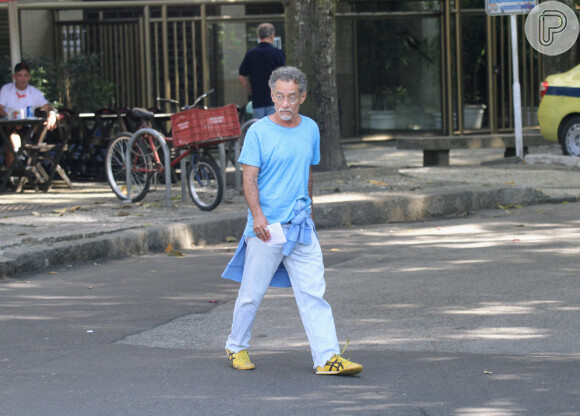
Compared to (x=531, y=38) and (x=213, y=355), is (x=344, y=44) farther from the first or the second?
(x=213, y=355)

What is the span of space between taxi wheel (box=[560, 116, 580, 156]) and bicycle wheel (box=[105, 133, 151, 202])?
671 centimetres

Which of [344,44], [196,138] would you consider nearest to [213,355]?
[196,138]

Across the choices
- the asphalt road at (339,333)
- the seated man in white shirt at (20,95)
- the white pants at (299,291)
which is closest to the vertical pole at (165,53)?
the seated man in white shirt at (20,95)

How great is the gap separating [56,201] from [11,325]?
17.8ft

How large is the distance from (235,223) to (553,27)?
10.9 m

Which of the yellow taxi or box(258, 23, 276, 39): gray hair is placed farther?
the yellow taxi

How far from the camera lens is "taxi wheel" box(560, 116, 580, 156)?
1502 centimetres

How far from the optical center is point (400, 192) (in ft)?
38.3

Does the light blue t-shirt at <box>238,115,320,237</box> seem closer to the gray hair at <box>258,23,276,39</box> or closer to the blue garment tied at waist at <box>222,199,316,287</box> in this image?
the blue garment tied at waist at <box>222,199,316,287</box>

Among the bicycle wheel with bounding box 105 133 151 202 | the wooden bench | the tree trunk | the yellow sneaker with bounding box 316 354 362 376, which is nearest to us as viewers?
the yellow sneaker with bounding box 316 354 362 376

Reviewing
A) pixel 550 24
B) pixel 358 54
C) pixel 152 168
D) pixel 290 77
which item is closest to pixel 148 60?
pixel 358 54

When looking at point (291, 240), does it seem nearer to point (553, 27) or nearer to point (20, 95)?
point (20, 95)

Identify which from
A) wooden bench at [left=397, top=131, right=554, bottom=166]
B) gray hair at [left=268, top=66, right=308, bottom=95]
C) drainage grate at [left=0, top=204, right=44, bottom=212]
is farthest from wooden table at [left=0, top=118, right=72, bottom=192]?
gray hair at [left=268, top=66, right=308, bottom=95]

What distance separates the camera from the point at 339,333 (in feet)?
20.5
